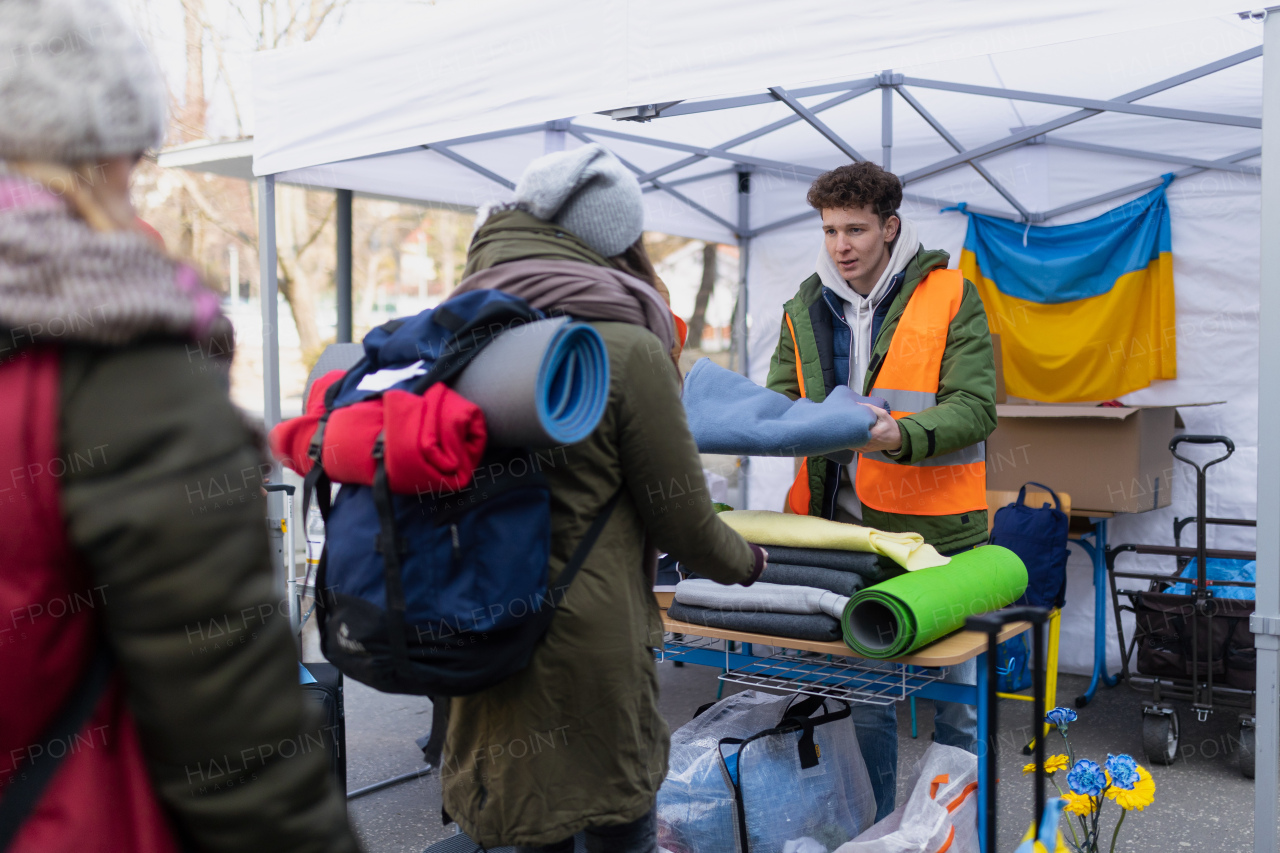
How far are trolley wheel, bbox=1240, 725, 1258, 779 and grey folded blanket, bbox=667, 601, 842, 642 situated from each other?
2.36 meters

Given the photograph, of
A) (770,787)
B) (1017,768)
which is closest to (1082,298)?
(1017,768)

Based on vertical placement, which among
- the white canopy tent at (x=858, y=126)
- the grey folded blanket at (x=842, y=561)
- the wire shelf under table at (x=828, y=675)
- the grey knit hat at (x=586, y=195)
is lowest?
the wire shelf under table at (x=828, y=675)

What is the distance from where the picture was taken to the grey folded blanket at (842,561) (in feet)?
7.48

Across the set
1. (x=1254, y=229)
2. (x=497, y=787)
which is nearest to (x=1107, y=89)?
(x=1254, y=229)

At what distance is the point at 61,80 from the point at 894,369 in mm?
2066

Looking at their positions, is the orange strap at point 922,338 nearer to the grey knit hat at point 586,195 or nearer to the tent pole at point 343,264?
the grey knit hat at point 586,195

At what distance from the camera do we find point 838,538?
91.4 inches

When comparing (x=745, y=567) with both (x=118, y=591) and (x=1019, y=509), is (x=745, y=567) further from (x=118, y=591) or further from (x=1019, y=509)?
(x=1019, y=509)

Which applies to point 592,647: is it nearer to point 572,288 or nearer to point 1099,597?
point 572,288

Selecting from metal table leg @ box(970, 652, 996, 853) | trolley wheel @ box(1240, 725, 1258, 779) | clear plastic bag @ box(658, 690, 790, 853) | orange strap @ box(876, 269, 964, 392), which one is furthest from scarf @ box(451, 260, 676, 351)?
trolley wheel @ box(1240, 725, 1258, 779)

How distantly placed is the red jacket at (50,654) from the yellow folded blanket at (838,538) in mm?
1631

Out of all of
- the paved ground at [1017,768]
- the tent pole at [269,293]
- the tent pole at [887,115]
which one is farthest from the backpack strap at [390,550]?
the tent pole at [887,115]

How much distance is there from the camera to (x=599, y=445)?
5.13 ft

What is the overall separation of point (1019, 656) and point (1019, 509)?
2.56 feet
